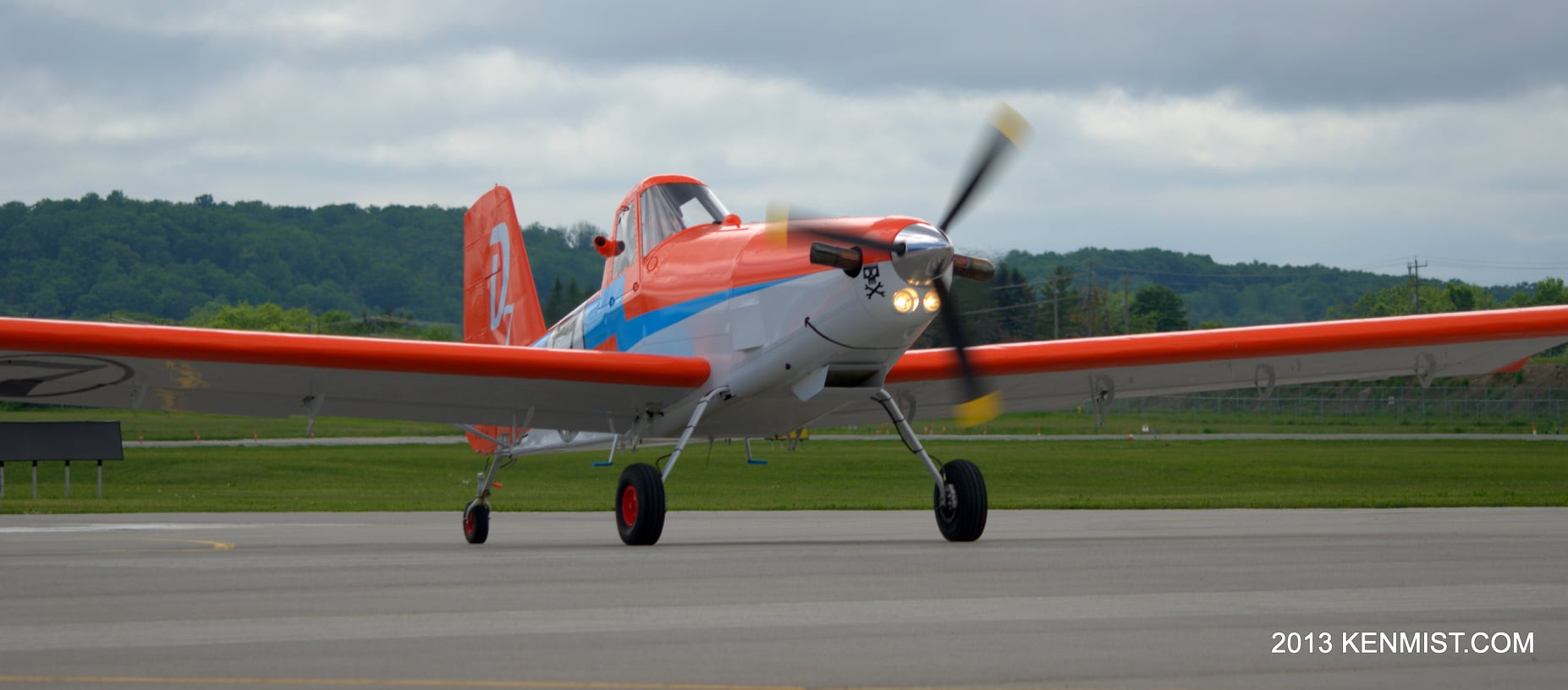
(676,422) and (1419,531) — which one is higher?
(676,422)

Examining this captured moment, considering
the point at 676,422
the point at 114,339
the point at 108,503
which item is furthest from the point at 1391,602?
the point at 108,503

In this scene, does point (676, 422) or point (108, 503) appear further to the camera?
point (108, 503)

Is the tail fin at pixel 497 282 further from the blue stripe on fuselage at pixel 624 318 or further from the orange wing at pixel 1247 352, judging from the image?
the orange wing at pixel 1247 352

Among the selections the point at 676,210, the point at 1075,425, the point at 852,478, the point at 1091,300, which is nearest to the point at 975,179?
the point at 676,210

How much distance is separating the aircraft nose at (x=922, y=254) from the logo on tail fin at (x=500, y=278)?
845cm

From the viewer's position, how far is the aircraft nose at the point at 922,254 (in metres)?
12.2

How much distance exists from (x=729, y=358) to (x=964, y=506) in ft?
8.40

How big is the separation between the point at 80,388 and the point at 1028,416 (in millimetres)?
76136

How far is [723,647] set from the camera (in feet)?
20.0

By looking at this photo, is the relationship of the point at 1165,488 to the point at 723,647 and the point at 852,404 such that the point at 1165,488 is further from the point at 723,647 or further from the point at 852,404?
the point at 723,647

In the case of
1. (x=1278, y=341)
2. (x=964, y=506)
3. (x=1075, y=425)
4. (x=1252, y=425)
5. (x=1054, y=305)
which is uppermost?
(x=1054, y=305)

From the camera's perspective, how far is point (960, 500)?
1326cm

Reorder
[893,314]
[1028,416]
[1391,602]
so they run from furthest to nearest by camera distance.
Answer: [1028,416] < [893,314] < [1391,602]

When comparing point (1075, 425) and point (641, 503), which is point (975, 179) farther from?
point (1075, 425)
